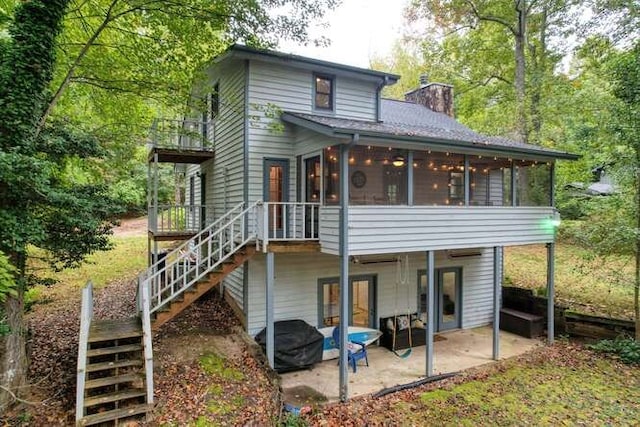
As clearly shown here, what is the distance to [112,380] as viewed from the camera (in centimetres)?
541

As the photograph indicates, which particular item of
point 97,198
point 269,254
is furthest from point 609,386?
point 97,198

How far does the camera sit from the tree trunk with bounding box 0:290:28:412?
541 centimetres

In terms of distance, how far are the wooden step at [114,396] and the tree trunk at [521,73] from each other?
19200 mm

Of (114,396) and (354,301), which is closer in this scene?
(114,396)

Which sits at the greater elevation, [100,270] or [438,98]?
[438,98]

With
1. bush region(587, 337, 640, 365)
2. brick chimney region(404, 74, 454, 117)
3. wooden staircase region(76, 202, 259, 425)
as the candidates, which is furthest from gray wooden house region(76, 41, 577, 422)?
brick chimney region(404, 74, 454, 117)

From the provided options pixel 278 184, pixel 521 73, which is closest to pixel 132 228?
pixel 278 184

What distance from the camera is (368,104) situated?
35.1 ft

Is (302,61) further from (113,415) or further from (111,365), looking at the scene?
(113,415)

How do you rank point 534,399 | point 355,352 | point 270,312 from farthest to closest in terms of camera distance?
1. point 355,352
2. point 270,312
3. point 534,399

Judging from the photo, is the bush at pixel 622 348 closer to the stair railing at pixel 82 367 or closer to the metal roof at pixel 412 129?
the metal roof at pixel 412 129

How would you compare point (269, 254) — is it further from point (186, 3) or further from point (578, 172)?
point (578, 172)

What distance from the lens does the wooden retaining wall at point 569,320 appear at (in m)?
9.79

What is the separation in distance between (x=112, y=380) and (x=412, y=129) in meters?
9.43
